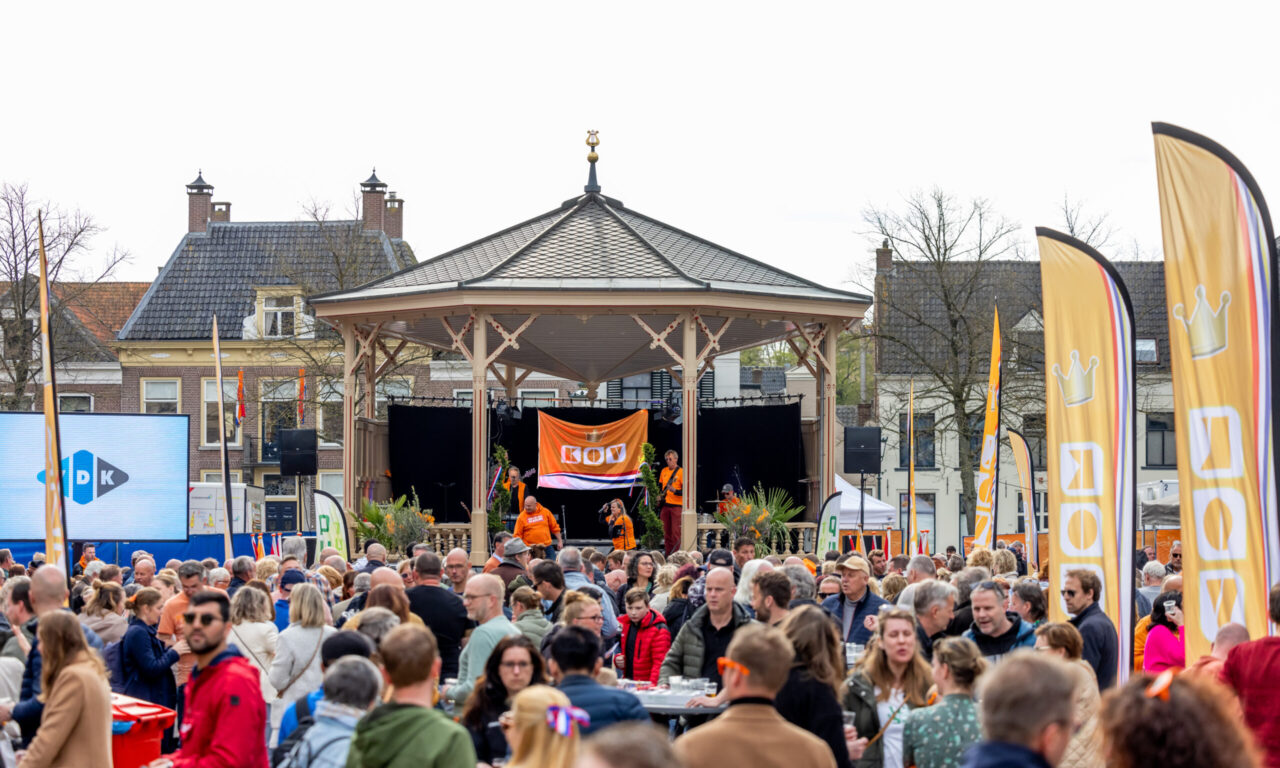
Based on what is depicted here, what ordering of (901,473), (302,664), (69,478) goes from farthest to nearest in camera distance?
(901,473) → (69,478) → (302,664)

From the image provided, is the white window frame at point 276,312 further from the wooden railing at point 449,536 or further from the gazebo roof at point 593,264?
the wooden railing at point 449,536

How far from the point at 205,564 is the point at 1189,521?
913 centimetres

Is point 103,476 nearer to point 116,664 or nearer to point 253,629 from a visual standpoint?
point 116,664

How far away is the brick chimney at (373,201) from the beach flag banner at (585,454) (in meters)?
26.1

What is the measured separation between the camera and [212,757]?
579cm

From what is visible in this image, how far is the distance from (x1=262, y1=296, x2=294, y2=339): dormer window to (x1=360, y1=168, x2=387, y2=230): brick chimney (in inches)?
153

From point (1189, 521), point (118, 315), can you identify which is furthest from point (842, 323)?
point (118, 315)

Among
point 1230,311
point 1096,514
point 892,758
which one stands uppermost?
point 1230,311

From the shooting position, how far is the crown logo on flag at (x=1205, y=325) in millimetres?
7406

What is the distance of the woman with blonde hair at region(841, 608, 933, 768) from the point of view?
22.4 feet

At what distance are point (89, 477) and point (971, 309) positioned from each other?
29587 mm

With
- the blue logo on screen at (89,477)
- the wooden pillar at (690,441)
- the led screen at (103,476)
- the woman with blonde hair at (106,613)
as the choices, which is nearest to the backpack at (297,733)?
the woman with blonde hair at (106,613)

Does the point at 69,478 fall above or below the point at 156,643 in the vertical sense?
above

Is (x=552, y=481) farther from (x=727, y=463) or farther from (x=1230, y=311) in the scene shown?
(x=1230, y=311)
